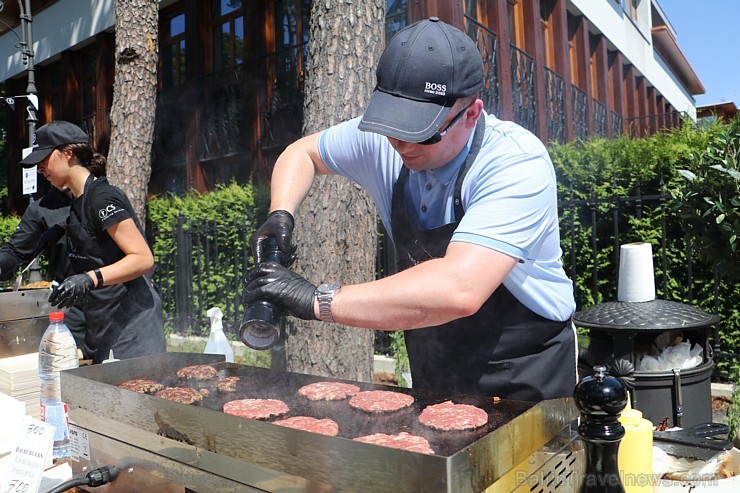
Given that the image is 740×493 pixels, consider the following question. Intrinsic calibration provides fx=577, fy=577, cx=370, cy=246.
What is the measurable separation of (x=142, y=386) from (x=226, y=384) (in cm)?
30

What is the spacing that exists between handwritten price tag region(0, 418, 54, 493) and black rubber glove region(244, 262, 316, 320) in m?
0.75

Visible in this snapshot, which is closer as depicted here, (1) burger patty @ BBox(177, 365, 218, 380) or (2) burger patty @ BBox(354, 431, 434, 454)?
(2) burger patty @ BBox(354, 431, 434, 454)

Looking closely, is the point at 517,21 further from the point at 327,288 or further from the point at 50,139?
the point at 327,288

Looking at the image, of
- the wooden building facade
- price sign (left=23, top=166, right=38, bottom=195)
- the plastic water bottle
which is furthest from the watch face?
price sign (left=23, top=166, right=38, bottom=195)

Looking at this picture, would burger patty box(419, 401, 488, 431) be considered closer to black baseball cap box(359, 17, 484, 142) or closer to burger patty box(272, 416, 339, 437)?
burger patty box(272, 416, 339, 437)

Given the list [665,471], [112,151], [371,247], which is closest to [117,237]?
[371,247]

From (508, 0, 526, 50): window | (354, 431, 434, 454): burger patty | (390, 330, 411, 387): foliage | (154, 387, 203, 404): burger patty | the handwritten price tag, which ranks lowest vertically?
(390, 330, 411, 387): foliage

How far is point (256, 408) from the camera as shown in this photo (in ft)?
6.00

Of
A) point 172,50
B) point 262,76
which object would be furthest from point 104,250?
point 172,50

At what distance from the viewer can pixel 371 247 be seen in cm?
415

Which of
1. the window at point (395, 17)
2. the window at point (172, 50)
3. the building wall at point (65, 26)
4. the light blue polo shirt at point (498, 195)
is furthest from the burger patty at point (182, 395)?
the building wall at point (65, 26)

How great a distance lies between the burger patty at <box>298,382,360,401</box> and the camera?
77.5 inches

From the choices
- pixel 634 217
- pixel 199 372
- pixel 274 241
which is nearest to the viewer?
pixel 274 241

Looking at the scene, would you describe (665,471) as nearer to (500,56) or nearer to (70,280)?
(70,280)
